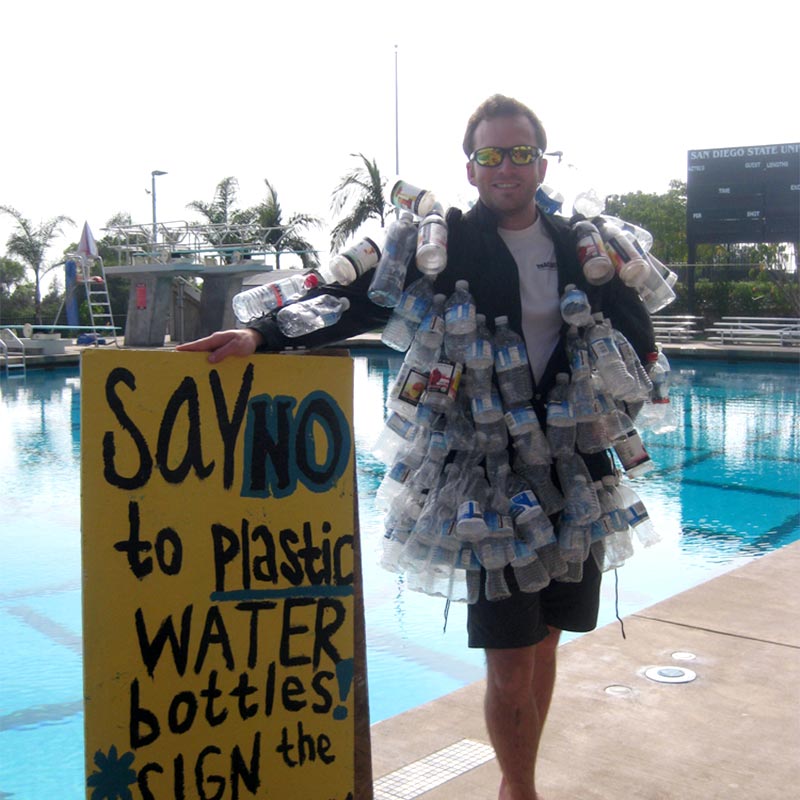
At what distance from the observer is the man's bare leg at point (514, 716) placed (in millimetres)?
2256

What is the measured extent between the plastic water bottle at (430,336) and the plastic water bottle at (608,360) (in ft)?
1.12

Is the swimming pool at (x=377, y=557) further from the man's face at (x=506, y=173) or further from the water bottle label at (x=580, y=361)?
the man's face at (x=506, y=173)

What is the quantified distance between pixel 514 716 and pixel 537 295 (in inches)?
38.0

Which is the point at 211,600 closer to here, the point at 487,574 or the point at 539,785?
the point at 487,574

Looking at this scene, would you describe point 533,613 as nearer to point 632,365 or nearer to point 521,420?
point 521,420

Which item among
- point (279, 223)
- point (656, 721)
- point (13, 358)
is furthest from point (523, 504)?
point (279, 223)

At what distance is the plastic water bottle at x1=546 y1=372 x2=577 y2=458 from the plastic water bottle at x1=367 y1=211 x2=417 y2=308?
42 cm

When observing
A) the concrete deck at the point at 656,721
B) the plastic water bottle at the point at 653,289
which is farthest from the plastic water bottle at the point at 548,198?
the concrete deck at the point at 656,721

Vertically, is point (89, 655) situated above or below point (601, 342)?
below

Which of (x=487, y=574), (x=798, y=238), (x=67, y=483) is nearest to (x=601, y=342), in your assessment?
(x=487, y=574)

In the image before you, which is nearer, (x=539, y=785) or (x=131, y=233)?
(x=539, y=785)

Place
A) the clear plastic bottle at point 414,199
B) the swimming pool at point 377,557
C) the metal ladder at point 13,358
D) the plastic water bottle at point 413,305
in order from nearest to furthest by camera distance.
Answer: the plastic water bottle at point 413,305, the clear plastic bottle at point 414,199, the swimming pool at point 377,557, the metal ladder at point 13,358

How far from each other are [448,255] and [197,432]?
708 mm

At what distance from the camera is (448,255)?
228 cm
